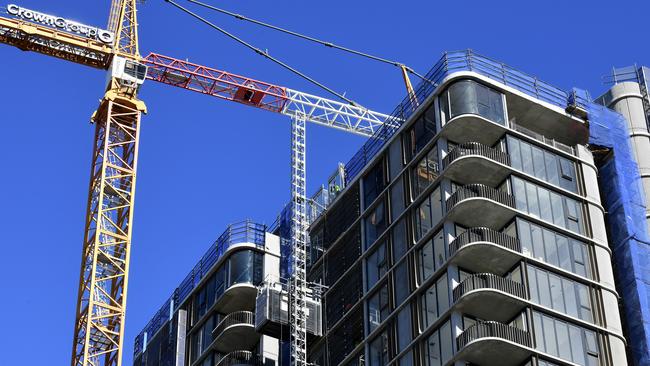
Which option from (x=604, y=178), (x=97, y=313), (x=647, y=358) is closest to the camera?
Result: (x=647, y=358)

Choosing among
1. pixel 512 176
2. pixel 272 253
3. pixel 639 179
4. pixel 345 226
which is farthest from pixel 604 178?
pixel 272 253

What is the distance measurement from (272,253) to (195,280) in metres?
9.08

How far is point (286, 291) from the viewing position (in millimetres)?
113688

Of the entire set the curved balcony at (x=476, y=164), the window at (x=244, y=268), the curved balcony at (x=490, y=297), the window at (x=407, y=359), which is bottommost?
the window at (x=407, y=359)

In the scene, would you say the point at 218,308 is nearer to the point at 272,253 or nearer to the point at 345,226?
the point at 272,253

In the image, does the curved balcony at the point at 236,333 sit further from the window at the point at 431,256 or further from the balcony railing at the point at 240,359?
the window at the point at 431,256

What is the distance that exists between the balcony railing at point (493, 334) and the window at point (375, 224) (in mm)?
14966

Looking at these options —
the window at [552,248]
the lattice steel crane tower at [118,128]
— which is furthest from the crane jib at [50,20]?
the window at [552,248]

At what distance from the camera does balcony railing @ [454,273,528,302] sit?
95938 mm

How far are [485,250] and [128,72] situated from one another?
41.6 meters

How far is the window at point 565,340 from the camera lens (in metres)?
94.6

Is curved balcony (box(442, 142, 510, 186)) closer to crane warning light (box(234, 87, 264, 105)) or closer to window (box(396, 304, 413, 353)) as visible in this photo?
window (box(396, 304, 413, 353))

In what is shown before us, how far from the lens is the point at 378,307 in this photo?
10450cm

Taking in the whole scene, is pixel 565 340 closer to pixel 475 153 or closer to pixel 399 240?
pixel 475 153
